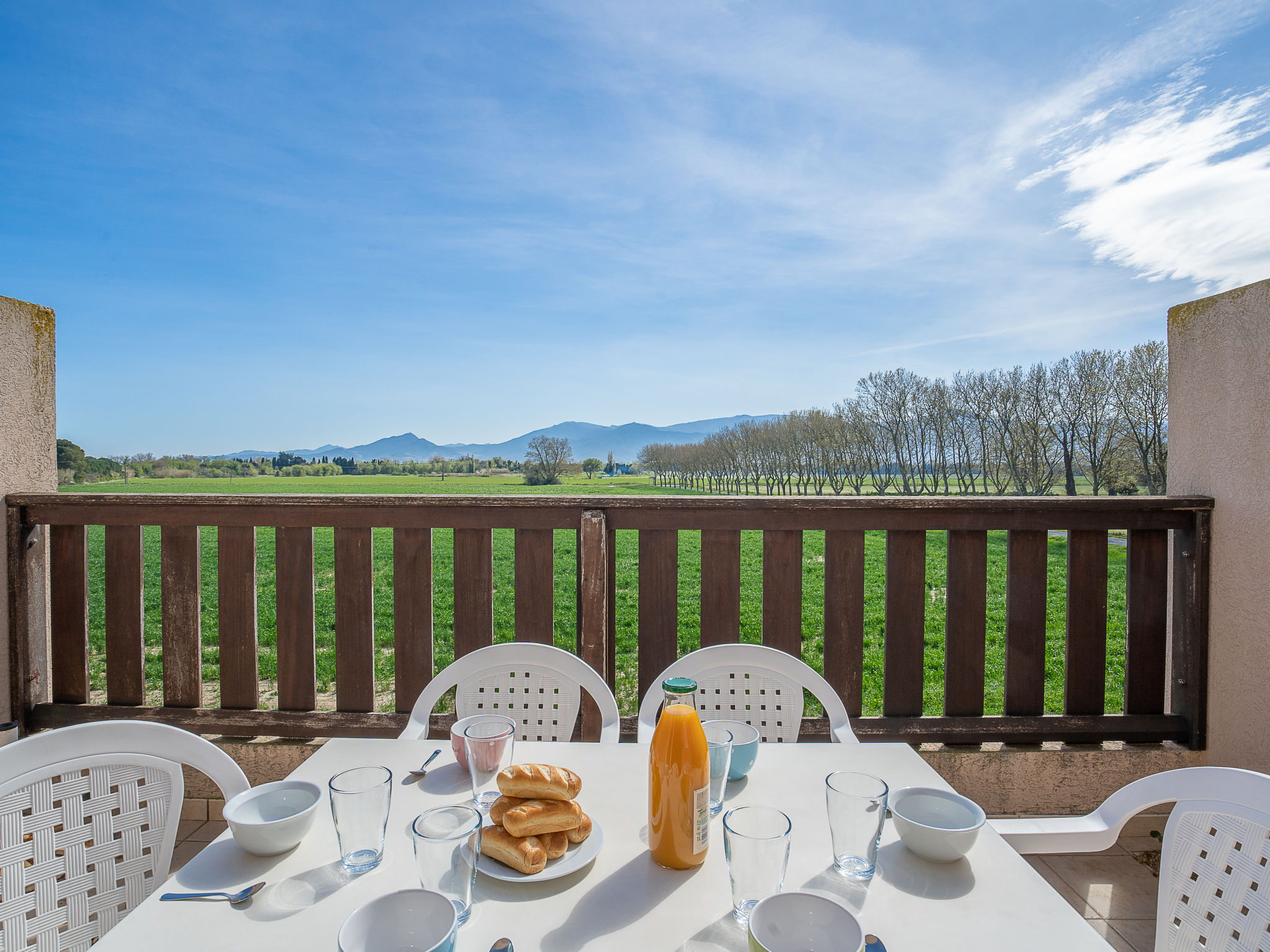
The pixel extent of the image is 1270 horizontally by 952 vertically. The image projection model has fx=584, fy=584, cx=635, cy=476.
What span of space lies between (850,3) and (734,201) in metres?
14.4

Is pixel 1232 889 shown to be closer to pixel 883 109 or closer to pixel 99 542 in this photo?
pixel 883 109

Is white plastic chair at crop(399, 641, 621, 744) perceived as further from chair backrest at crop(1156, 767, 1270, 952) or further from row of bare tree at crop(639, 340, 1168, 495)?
row of bare tree at crop(639, 340, 1168, 495)

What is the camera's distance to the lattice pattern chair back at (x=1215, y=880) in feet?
2.98

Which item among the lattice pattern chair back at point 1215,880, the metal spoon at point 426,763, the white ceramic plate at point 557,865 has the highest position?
the white ceramic plate at point 557,865

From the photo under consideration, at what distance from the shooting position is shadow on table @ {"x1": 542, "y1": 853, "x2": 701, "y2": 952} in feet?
2.15

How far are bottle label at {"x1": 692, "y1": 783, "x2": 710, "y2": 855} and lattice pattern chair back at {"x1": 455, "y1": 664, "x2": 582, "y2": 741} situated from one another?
84 centimetres

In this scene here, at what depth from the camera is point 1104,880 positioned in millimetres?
1957

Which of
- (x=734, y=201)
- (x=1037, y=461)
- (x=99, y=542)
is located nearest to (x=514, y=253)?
(x=734, y=201)

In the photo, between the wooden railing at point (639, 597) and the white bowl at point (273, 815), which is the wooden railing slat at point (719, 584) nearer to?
the wooden railing at point (639, 597)

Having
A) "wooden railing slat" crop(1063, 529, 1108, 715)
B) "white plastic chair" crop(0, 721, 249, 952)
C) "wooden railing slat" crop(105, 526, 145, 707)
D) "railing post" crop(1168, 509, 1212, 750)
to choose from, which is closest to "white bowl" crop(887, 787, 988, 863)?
"white plastic chair" crop(0, 721, 249, 952)

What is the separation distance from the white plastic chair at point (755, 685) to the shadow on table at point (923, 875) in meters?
0.72

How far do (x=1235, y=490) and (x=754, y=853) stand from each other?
8.49 ft

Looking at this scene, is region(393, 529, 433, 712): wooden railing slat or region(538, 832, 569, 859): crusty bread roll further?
region(393, 529, 433, 712): wooden railing slat

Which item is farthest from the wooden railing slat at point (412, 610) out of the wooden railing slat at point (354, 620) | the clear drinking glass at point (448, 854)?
the clear drinking glass at point (448, 854)
